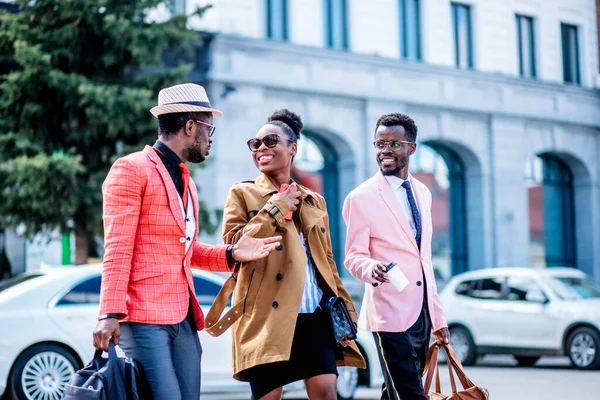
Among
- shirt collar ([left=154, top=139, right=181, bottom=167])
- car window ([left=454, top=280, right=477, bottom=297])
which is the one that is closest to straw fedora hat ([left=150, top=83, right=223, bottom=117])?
shirt collar ([left=154, top=139, right=181, bottom=167])

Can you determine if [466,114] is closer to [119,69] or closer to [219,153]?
[219,153]

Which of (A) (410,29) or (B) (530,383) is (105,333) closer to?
(B) (530,383)

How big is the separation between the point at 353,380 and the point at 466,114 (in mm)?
16448

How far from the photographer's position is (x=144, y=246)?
13.4 ft

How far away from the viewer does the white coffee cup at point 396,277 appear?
4.53 meters

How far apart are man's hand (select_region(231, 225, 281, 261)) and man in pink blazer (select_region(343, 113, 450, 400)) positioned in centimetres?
65

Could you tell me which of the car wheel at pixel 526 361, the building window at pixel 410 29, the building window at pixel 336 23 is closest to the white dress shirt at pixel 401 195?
the car wheel at pixel 526 361

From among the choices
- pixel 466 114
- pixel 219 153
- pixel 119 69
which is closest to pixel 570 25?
pixel 466 114

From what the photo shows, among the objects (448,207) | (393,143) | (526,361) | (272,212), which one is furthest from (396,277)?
(448,207)

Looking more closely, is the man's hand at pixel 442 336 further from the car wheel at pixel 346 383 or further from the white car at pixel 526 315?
the white car at pixel 526 315

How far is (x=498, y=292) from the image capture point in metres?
15.2

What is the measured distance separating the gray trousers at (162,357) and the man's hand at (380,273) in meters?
1.12

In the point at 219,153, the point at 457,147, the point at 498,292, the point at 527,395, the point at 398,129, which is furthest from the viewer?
the point at 457,147

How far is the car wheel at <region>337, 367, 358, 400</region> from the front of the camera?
973 cm
